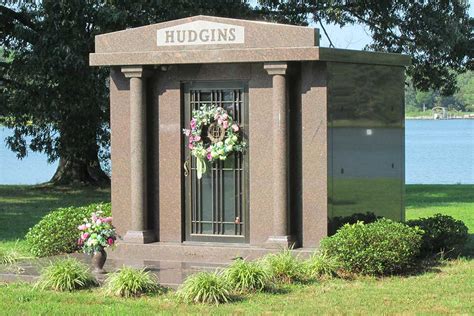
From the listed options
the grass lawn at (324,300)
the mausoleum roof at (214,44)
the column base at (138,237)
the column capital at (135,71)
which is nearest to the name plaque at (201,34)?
the mausoleum roof at (214,44)

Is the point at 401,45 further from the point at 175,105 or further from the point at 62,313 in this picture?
the point at 62,313

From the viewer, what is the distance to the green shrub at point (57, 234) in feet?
47.4

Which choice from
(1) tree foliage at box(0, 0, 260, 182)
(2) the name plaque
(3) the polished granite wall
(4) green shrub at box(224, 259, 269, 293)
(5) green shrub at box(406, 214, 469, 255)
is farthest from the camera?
(1) tree foliage at box(0, 0, 260, 182)

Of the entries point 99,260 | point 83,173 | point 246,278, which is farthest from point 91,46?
point 246,278

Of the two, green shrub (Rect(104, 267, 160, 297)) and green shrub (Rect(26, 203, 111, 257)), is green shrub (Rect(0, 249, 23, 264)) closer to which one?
green shrub (Rect(26, 203, 111, 257))

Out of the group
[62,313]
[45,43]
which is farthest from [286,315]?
[45,43]

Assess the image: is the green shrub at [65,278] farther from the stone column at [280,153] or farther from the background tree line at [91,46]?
the background tree line at [91,46]

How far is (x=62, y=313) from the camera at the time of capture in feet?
33.8

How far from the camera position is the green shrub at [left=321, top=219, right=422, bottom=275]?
12.3m

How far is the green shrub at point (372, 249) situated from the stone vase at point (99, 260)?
9.35ft

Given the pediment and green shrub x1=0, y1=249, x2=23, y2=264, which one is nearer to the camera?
the pediment

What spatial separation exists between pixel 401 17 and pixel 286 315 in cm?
2222

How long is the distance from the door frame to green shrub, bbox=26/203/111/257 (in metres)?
1.67

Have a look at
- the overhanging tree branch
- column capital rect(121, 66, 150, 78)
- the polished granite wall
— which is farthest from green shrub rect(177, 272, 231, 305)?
the overhanging tree branch
